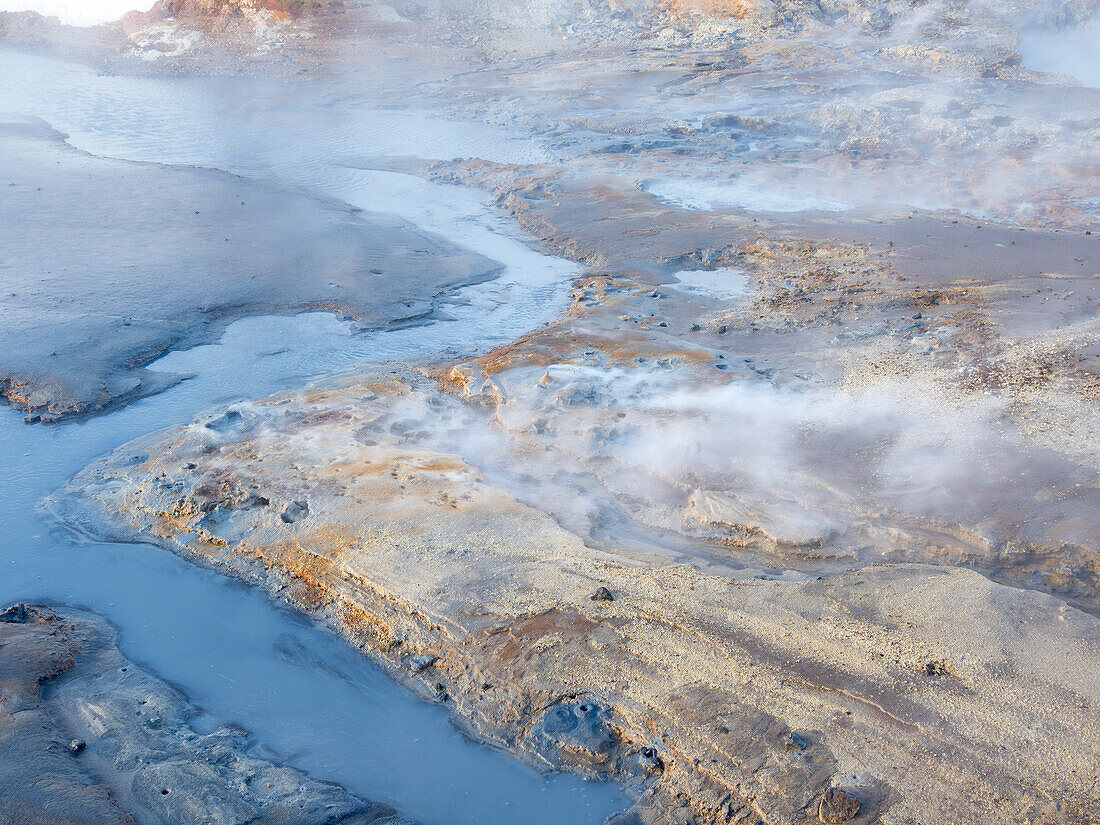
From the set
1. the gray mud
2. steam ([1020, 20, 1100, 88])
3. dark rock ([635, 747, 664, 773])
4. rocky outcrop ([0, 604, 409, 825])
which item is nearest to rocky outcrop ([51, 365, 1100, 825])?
dark rock ([635, 747, 664, 773])

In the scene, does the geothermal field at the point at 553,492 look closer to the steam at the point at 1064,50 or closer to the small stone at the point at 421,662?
the small stone at the point at 421,662

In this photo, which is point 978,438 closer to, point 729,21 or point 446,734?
point 446,734

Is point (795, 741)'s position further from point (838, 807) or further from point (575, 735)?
point (575, 735)

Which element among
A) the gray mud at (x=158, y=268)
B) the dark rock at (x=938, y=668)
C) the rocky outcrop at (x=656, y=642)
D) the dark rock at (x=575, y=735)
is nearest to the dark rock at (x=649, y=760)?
the rocky outcrop at (x=656, y=642)

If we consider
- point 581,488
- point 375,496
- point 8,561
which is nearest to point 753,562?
point 581,488

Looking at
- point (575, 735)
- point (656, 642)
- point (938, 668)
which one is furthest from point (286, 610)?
point (938, 668)

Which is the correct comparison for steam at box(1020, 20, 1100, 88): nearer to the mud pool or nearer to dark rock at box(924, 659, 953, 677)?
the mud pool
